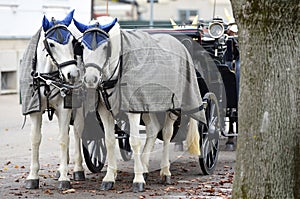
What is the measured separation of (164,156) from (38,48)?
7.44 ft

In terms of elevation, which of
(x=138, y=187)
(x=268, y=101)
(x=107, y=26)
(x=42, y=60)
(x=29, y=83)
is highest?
(x=107, y=26)

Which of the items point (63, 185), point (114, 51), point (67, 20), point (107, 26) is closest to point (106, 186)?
point (63, 185)

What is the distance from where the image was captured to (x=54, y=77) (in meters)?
10.4

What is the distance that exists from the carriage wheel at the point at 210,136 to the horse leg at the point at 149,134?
104cm

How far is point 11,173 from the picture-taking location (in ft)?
39.7

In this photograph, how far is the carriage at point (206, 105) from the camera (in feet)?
38.9

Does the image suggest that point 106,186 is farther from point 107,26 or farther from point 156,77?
point 107,26

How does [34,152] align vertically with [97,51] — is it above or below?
below

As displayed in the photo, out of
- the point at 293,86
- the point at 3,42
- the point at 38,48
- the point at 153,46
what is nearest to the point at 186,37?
the point at 153,46

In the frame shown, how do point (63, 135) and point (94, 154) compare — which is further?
point (94, 154)

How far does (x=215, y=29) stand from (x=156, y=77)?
120 inches

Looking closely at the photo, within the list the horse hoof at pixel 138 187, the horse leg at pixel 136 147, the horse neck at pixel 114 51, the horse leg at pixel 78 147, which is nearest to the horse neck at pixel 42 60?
the horse neck at pixel 114 51

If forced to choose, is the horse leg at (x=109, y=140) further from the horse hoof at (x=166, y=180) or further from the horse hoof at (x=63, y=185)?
the horse hoof at (x=166, y=180)

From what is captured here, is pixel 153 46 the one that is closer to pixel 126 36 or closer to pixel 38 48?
pixel 126 36
